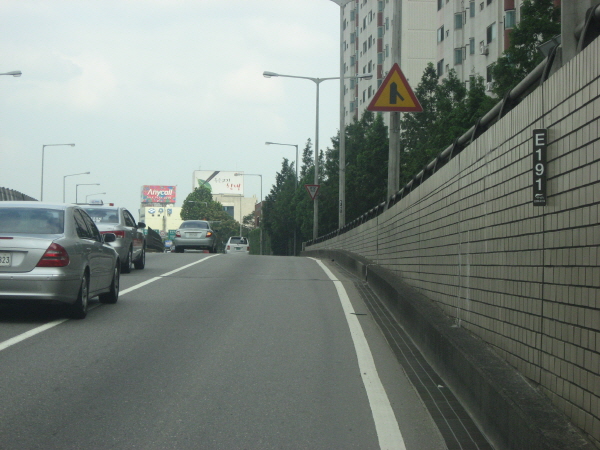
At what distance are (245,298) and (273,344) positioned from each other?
203 inches

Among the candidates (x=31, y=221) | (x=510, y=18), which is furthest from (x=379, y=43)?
(x=31, y=221)

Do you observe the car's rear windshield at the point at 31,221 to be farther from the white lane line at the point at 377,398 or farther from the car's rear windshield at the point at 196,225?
the car's rear windshield at the point at 196,225

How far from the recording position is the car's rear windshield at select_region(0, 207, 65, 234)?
38.0 feet

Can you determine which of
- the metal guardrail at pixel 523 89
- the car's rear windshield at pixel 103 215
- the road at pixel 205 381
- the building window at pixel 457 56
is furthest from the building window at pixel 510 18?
the road at pixel 205 381

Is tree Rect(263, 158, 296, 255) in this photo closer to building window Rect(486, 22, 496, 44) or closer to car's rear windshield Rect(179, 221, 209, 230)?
building window Rect(486, 22, 496, 44)

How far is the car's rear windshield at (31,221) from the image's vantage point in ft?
38.0

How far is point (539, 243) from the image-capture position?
18.3ft

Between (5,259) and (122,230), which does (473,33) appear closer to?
(122,230)

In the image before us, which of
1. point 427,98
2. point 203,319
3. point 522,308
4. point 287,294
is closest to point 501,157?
point 522,308

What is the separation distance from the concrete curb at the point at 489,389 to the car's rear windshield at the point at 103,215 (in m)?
12.0

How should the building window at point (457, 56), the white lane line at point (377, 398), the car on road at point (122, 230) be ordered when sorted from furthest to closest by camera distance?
the building window at point (457, 56)
the car on road at point (122, 230)
the white lane line at point (377, 398)

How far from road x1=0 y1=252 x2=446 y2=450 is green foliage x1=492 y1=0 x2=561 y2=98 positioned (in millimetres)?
23661

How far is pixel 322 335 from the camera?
35.2ft

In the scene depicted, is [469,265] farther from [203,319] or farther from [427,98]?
[427,98]
